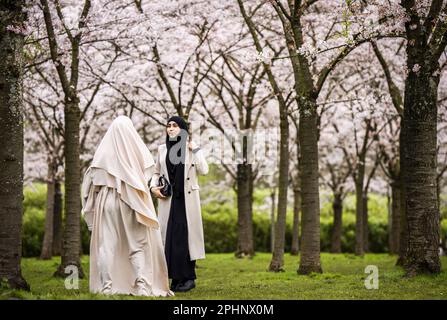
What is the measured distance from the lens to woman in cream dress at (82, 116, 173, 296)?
8.80 m

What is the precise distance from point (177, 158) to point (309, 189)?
3830 millimetres

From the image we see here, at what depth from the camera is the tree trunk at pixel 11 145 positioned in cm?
891

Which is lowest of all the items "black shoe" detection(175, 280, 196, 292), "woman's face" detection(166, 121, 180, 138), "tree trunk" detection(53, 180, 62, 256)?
"black shoe" detection(175, 280, 196, 292)

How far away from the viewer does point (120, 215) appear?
894 centimetres

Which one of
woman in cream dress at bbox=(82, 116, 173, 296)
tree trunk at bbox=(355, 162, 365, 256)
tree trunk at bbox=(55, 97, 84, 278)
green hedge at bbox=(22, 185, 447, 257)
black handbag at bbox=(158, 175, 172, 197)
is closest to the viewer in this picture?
woman in cream dress at bbox=(82, 116, 173, 296)

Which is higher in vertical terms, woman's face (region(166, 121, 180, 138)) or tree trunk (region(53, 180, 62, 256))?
woman's face (region(166, 121, 180, 138))

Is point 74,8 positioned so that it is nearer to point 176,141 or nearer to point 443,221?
point 176,141

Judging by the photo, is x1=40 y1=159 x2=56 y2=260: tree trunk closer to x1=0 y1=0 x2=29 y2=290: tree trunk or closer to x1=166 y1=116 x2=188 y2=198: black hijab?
x1=166 y1=116 x2=188 y2=198: black hijab

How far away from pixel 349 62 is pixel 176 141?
1162cm

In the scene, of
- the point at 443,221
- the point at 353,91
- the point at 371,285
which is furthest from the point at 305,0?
the point at 443,221

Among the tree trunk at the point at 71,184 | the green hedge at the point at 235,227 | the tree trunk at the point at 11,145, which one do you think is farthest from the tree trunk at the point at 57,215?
the tree trunk at the point at 11,145

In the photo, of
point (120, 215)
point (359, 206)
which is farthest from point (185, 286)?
point (359, 206)

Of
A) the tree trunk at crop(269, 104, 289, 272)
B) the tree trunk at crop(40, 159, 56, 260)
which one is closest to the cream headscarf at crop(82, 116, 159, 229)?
the tree trunk at crop(269, 104, 289, 272)

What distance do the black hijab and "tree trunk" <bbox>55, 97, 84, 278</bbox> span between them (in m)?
4.15
